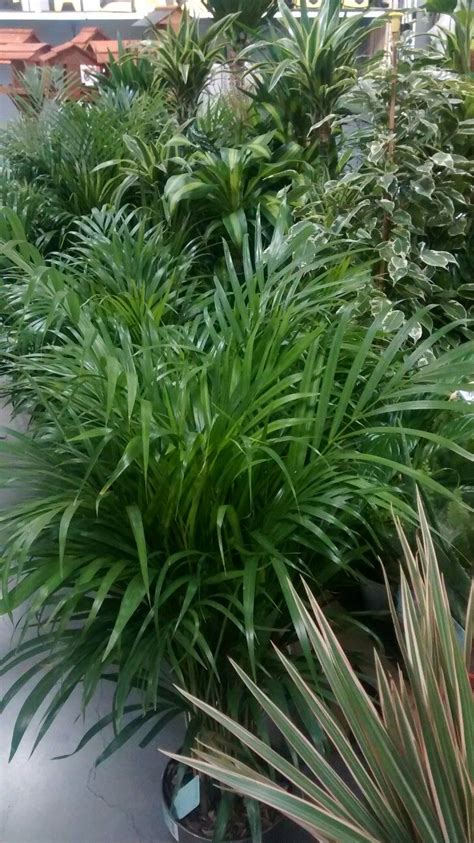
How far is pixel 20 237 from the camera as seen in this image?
1.75 meters

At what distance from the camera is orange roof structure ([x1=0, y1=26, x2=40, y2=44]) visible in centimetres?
377

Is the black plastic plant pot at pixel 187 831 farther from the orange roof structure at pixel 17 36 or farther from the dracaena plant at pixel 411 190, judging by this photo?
the orange roof structure at pixel 17 36

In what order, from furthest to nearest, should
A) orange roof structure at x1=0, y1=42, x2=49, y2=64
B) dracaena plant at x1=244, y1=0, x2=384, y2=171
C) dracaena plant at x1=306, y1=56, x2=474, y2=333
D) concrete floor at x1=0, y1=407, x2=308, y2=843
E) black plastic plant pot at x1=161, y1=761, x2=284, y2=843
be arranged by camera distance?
orange roof structure at x1=0, y1=42, x2=49, y2=64, dracaena plant at x1=244, y1=0, x2=384, y2=171, dracaena plant at x1=306, y1=56, x2=474, y2=333, concrete floor at x1=0, y1=407, x2=308, y2=843, black plastic plant pot at x1=161, y1=761, x2=284, y2=843

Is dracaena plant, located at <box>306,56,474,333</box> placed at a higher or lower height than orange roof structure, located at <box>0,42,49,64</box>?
lower

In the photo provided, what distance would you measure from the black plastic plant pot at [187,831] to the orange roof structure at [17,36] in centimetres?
392

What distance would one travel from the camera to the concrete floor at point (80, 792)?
1194 millimetres

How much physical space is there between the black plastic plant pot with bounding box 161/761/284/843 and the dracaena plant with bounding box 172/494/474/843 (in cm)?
35

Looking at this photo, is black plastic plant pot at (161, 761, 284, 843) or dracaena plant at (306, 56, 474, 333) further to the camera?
dracaena plant at (306, 56, 474, 333)

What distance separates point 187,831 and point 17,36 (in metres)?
4.05

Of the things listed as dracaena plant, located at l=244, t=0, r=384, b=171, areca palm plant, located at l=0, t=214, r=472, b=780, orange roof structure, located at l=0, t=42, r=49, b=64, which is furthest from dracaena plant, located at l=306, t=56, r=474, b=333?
orange roof structure, located at l=0, t=42, r=49, b=64

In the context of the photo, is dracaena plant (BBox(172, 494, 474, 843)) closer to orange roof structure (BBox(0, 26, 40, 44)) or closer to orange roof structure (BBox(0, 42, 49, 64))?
orange roof structure (BBox(0, 42, 49, 64))

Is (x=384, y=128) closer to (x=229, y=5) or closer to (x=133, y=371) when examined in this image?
(x=133, y=371)

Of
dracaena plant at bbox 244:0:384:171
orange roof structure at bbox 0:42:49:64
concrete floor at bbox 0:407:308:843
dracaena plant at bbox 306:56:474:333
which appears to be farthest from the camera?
orange roof structure at bbox 0:42:49:64

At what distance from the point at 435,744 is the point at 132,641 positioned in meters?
0.45
